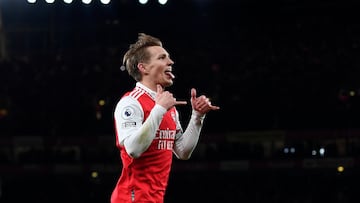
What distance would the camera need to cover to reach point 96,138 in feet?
44.4

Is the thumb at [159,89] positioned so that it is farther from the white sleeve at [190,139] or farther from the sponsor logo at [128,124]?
the white sleeve at [190,139]

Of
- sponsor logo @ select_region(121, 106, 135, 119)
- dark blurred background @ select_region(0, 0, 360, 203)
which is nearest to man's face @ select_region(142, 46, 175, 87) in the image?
sponsor logo @ select_region(121, 106, 135, 119)

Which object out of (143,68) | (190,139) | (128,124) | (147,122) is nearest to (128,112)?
(128,124)

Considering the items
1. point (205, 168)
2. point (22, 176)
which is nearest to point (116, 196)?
point (205, 168)

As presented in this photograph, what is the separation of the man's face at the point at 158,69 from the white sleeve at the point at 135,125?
7.4 inches

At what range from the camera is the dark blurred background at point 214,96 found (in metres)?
13.0

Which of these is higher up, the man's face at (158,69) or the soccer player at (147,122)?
the man's face at (158,69)

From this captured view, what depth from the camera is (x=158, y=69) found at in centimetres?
352

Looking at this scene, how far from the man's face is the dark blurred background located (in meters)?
9.24

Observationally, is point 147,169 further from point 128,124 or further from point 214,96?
point 214,96

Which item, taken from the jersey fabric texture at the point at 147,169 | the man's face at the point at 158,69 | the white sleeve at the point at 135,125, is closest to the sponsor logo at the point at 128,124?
the white sleeve at the point at 135,125

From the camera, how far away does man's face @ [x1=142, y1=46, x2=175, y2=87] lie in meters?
3.52

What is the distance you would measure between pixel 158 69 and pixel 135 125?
1.26 feet

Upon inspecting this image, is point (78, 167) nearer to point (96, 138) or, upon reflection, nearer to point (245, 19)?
point (96, 138)
